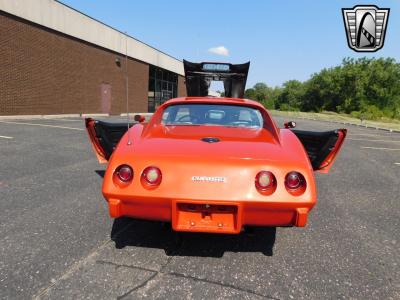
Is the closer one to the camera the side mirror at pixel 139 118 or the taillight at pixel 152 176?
the taillight at pixel 152 176

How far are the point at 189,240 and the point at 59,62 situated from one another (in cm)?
2017

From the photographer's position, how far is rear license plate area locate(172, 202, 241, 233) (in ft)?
8.66

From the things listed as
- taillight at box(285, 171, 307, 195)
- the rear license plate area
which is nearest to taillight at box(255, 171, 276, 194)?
taillight at box(285, 171, 307, 195)

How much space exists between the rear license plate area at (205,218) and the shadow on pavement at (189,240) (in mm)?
513

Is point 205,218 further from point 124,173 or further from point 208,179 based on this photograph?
point 124,173

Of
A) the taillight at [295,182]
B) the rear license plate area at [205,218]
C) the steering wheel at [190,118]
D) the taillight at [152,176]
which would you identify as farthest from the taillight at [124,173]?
the steering wheel at [190,118]

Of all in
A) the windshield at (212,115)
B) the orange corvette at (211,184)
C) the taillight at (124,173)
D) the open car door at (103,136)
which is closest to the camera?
the orange corvette at (211,184)

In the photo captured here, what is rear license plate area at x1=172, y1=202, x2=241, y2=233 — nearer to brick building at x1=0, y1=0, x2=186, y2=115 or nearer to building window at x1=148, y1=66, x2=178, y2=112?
brick building at x1=0, y1=0, x2=186, y2=115

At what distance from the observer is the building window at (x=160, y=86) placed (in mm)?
→ 36000

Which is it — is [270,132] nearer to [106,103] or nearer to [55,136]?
[55,136]

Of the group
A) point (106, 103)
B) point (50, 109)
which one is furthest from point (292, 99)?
point (50, 109)

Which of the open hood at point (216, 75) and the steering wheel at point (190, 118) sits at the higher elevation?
the open hood at point (216, 75)

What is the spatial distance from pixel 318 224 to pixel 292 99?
11273 centimetres

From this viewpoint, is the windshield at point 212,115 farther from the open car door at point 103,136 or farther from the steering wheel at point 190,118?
the open car door at point 103,136
